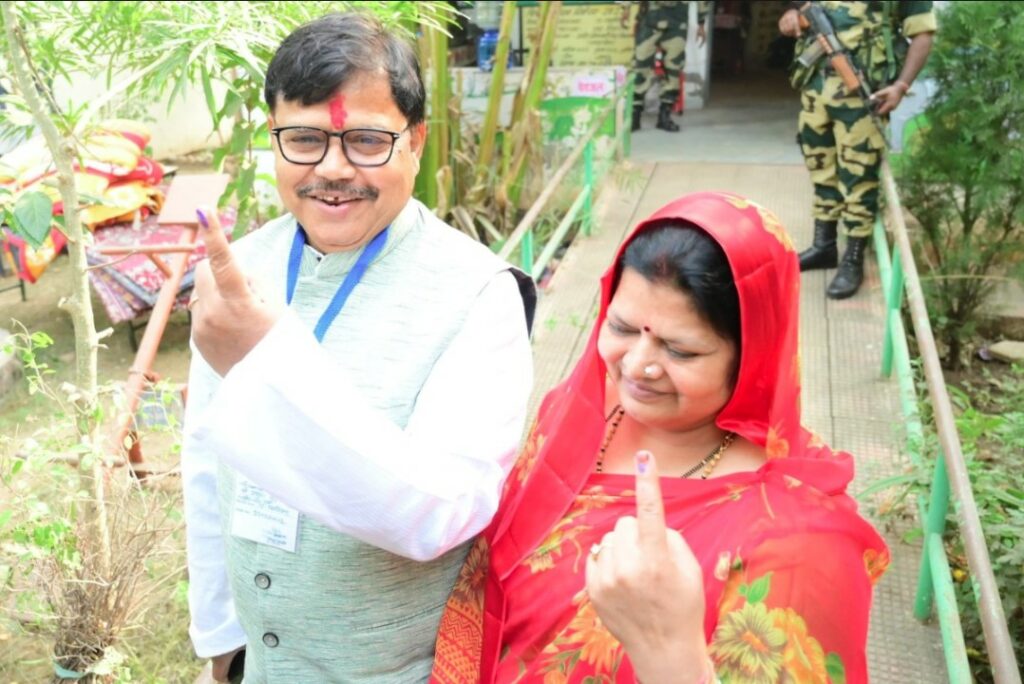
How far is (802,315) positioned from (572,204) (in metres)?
1.74

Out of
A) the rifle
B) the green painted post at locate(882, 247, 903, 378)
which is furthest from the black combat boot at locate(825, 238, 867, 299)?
the green painted post at locate(882, 247, 903, 378)

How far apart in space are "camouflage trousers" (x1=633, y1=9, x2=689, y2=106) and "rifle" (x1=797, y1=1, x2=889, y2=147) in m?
3.53

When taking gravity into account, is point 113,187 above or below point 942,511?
below

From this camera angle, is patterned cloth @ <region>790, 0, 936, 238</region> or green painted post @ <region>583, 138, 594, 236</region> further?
green painted post @ <region>583, 138, 594, 236</region>

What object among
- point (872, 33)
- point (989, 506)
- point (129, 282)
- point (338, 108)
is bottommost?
point (129, 282)

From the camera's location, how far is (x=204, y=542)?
1663mm

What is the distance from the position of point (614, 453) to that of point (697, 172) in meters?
5.58

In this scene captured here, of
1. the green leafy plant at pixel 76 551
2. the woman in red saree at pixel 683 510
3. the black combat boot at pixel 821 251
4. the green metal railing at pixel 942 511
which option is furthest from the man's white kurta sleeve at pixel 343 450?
the black combat boot at pixel 821 251

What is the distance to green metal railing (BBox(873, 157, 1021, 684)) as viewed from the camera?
5.24 ft

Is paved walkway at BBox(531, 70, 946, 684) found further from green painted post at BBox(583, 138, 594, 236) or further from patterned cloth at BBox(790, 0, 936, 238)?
patterned cloth at BBox(790, 0, 936, 238)

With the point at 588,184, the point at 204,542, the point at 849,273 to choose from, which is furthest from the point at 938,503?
the point at 588,184

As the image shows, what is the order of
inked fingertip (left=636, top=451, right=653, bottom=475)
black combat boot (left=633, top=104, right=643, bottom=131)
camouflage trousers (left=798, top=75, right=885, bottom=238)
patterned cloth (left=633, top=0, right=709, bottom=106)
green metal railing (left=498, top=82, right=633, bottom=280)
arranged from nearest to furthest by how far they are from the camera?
inked fingertip (left=636, top=451, right=653, bottom=475) < green metal railing (left=498, top=82, right=633, bottom=280) < camouflage trousers (left=798, top=75, right=885, bottom=238) < patterned cloth (left=633, top=0, right=709, bottom=106) < black combat boot (left=633, top=104, right=643, bottom=131)

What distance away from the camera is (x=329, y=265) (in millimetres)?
1434

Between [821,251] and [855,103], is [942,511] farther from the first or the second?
[821,251]
